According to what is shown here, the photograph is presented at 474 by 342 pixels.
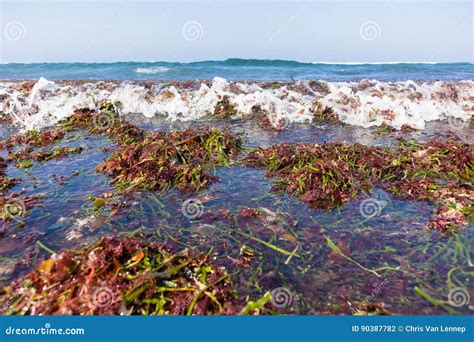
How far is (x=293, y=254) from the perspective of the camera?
4527 mm

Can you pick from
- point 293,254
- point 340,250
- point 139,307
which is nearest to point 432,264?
point 340,250

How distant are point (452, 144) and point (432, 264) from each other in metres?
5.04

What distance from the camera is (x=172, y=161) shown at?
290 inches

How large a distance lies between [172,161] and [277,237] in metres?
3.33

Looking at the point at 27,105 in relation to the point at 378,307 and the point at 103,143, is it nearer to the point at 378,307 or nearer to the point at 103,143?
the point at 103,143

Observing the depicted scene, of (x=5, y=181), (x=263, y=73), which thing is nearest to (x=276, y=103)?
(x=5, y=181)

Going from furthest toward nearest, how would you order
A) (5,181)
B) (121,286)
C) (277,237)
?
(5,181)
(277,237)
(121,286)

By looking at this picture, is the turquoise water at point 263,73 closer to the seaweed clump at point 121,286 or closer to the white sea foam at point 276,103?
the white sea foam at point 276,103

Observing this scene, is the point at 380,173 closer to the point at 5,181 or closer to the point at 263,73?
the point at 5,181

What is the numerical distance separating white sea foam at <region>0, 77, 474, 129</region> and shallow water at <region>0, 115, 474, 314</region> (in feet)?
19.4

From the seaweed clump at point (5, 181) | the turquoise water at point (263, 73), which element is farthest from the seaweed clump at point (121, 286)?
the turquoise water at point (263, 73)

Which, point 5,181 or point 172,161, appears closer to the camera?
point 5,181

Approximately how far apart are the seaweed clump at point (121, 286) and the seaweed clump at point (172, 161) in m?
2.61

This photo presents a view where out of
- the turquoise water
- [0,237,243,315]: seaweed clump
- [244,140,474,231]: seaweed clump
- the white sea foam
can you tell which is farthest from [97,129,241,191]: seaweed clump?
the turquoise water
